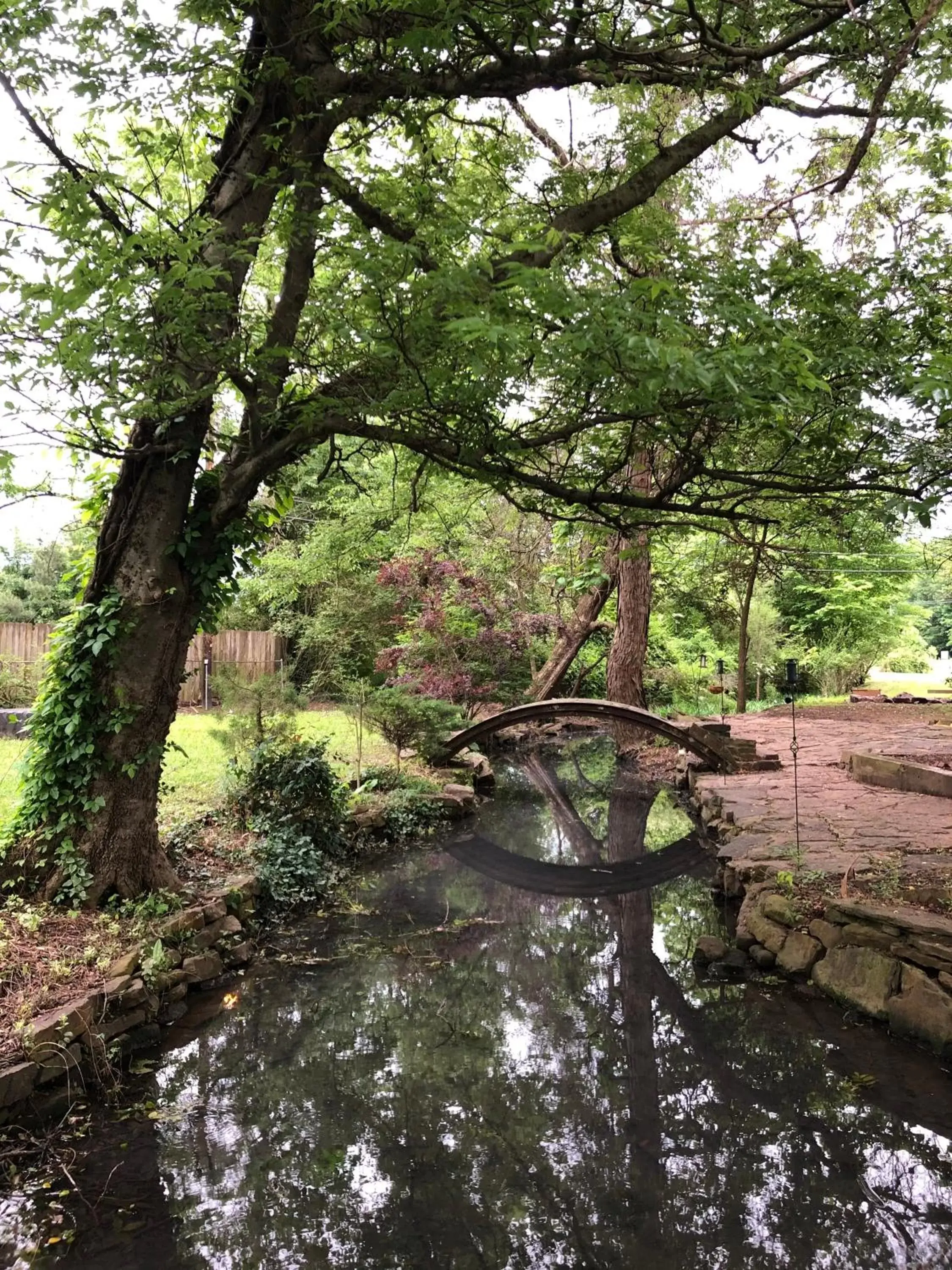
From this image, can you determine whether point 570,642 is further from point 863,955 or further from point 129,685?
point 129,685

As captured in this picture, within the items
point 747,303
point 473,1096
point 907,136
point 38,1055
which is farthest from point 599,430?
point 38,1055

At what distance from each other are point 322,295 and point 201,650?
12.3 meters

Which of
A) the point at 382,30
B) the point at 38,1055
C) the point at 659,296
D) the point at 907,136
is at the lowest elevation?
the point at 38,1055

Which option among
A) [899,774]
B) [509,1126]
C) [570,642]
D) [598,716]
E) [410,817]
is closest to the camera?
[509,1126]

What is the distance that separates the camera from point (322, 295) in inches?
167

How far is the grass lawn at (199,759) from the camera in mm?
6902

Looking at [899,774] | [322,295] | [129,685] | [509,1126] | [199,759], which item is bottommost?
[509,1126]

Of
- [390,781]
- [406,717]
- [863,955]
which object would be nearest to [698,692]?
[406,717]

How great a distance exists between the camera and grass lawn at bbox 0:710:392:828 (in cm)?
690

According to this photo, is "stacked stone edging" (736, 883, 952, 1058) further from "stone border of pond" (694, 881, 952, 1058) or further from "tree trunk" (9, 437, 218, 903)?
"tree trunk" (9, 437, 218, 903)

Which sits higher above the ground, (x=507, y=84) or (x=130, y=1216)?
(x=507, y=84)

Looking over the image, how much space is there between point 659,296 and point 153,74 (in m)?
2.83

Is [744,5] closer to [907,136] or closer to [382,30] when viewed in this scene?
[907,136]

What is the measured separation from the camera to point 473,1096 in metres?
3.92
